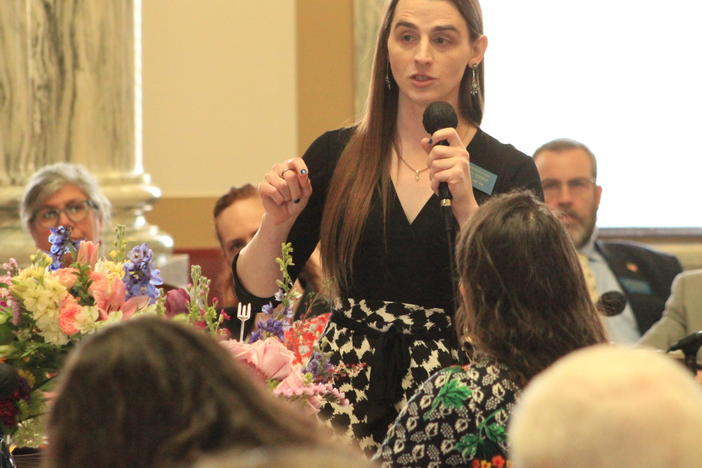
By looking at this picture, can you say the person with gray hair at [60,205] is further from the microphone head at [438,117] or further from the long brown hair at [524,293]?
the long brown hair at [524,293]

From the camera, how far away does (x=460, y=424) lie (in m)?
2.28

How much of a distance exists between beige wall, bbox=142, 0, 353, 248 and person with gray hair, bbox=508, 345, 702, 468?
624 cm

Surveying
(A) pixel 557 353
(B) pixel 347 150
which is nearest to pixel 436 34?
(B) pixel 347 150

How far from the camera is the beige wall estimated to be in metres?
7.39

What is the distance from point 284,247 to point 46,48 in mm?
3683

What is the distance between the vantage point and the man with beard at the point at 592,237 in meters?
5.21

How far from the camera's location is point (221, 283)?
4832 millimetres

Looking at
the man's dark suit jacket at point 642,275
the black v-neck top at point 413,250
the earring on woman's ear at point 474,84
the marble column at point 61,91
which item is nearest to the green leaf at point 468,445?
the black v-neck top at point 413,250

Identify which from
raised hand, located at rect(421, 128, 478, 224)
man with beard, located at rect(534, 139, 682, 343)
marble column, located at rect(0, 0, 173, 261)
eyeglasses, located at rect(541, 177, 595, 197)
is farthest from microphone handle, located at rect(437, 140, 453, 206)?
marble column, located at rect(0, 0, 173, 261)

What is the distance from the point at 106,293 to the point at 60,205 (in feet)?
8.56

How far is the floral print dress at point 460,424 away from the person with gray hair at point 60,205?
277 centimetres

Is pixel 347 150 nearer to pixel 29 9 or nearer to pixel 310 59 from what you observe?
pixel 29 9

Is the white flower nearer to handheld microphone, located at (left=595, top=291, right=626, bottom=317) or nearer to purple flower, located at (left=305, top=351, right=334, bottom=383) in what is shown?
purple flower, located at (left=305, top=351, right=334, bottom=383)

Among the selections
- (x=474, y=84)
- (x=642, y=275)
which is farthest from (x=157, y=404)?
(x=642, y=275)
